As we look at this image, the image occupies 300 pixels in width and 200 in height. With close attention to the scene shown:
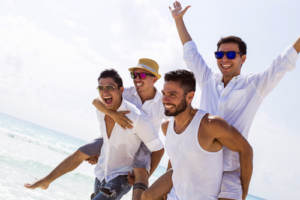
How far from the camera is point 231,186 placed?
3.32 meters

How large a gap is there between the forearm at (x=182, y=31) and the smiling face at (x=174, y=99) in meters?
1.17

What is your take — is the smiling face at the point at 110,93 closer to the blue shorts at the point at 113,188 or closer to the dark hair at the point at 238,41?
the blue shorts at the point at 113,188

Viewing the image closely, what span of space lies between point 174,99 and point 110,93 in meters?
1.47

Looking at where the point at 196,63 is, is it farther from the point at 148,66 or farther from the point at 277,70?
the point at 148,66

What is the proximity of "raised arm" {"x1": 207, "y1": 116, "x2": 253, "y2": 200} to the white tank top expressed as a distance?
16cm

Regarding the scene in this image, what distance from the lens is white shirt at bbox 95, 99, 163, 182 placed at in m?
4.56

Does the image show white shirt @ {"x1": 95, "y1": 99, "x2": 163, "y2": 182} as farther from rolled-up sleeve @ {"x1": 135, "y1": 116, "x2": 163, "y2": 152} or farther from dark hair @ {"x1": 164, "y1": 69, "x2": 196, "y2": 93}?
dark hair @ {"x1": 164, "y1": 69, "x2": 196, "y2": 93}

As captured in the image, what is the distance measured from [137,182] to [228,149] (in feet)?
4.97

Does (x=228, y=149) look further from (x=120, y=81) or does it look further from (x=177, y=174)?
(x=120, y=81)

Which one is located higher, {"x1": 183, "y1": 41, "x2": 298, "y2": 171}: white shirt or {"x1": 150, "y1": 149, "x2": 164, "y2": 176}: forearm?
{"x1": 183, "y1": 41, "x2": 298, "y2": 171}: white shirt

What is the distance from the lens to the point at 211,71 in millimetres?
4176

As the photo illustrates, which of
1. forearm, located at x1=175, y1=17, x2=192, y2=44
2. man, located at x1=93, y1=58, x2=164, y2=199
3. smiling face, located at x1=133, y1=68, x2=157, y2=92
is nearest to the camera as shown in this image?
forearm, located at x1=175, y1=17, x2=192, y2=44

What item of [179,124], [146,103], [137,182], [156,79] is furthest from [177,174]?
[156,79]

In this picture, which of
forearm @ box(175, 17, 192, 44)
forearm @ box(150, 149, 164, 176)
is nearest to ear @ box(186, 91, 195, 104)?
forearm @ box(175, 17, 192, 44)
